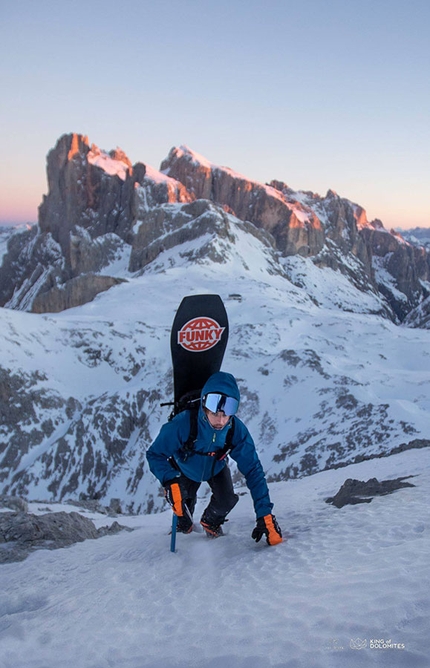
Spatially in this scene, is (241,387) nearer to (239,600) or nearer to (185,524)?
(185,524)

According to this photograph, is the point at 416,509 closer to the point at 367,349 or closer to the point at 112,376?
the point at 112,376

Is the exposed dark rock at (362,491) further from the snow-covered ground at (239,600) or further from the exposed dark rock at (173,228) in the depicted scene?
the exposed dark rock at (173,228)

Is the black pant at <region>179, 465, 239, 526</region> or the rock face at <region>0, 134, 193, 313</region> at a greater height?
the rock face at <region>0, 134, 193, 313</region>

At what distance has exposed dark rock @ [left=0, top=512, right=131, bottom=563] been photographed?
6.77 metres

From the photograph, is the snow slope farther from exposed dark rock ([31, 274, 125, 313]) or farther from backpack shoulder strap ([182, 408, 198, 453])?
exposed dark rock ([31, 274, 125, 313])

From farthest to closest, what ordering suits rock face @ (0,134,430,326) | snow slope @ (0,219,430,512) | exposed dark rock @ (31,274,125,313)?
rock face @ (0,134,430,326) < exposed dark rock @ (31,274,125,313) < snow slope @ (0,219,430,512)

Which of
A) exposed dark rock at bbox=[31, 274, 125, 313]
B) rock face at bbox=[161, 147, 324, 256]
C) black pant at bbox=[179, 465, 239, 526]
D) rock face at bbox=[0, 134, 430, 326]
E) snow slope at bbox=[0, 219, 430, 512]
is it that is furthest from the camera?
rock face at bbox=[161, 147, 324, 256]

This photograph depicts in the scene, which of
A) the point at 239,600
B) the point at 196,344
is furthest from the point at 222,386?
the point at 196,344

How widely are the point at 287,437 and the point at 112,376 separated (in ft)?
58.4

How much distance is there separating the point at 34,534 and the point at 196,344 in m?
4.14

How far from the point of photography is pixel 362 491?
308 inches

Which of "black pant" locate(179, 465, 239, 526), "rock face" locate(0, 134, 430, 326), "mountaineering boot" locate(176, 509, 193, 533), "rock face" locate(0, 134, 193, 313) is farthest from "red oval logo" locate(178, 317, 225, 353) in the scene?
"rock face" locate(0, 134, 193, 313)

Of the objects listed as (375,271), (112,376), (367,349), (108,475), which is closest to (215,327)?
(108,475)

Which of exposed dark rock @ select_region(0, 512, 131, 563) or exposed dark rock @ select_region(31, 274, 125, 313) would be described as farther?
exposed dark rock @ select_region(31, 274, 125, 313)
